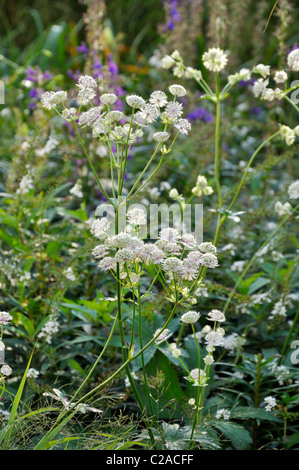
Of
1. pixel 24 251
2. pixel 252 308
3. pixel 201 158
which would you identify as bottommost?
pixel 252 308

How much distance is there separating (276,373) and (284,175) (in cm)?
175

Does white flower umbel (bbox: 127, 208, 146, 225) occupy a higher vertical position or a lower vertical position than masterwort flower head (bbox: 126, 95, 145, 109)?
lower

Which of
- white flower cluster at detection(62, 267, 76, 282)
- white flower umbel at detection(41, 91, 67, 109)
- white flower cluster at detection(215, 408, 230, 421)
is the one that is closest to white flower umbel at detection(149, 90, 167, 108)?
white flower umbel at detection(41, 91, 67, 109)

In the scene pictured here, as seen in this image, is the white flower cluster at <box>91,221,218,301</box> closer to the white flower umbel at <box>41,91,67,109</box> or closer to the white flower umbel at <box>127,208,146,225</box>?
the white flower umbel at <box>127,208,146,225</box>

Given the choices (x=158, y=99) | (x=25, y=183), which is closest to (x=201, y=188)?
(x=158, y=99)

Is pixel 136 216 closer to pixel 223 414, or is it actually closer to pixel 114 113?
pixel 114 113

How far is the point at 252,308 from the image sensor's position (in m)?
2.00

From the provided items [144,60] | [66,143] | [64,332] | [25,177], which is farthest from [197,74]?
[144,60]

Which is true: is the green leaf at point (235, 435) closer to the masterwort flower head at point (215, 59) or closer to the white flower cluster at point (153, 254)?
the white flower cluster at point (153, 254)

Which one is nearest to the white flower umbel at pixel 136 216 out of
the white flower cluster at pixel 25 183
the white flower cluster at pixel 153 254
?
the white flower cluster at pixel 153 254

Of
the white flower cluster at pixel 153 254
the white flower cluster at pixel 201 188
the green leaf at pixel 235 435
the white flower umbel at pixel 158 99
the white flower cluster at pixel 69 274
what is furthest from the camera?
the white flower cluster at pixel 69 274

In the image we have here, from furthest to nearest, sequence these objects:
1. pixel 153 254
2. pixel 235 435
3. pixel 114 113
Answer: pixel 235 435 → pixel 114 113 → pixel 153 254

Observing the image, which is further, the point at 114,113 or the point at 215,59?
the point at 215,59
